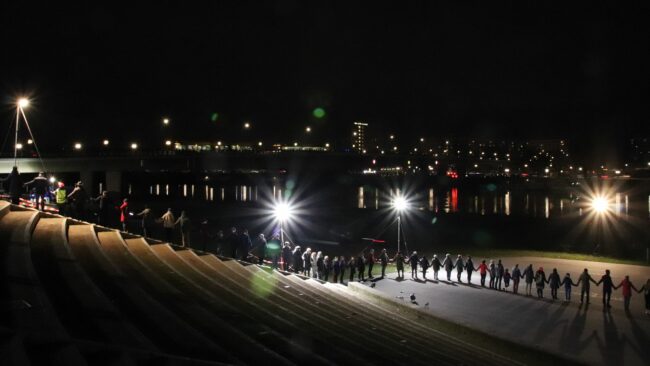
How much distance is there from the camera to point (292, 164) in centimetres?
8506

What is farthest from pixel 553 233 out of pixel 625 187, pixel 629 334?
pixel 625 187

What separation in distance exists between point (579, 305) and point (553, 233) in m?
36.5

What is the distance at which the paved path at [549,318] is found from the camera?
1274cm

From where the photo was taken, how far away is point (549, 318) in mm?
15953

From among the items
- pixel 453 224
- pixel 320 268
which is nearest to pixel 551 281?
pixel 320 268

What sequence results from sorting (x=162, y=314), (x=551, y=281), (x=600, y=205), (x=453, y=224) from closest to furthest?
(x=162, y=314)
(x=551, y=281)
(x=600, y=205)
(x=453, y=224)

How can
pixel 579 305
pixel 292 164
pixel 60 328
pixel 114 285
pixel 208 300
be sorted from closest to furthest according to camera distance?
pixel 60 328 → pixel 114 285 → pixel 208 300 → pixel 579 305 → pixel 292 164

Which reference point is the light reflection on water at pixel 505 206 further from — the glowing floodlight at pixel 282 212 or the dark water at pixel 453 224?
the glowing floodlight at pixel 282 212

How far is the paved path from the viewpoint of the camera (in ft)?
41.8

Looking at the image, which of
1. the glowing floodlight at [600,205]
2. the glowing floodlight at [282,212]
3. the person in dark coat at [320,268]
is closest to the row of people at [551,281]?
the person in dark coat at [320,268]

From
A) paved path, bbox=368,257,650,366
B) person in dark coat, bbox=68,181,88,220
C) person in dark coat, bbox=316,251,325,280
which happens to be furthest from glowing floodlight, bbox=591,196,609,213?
person in dark coat, bbox=68,181,88,220

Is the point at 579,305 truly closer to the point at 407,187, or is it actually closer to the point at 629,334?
the point at 629,334

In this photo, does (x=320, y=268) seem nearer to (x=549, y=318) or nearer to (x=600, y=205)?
(x=549, y=318)

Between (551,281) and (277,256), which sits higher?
(277,256)
